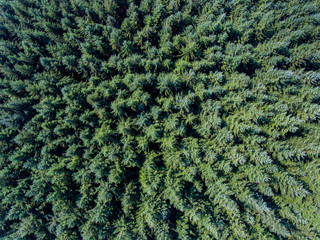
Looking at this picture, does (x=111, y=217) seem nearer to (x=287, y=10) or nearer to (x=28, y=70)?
(x=28, y=70)

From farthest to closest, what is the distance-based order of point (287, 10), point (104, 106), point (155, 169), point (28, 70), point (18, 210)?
point (287, 10)
point (28, 70)
point (104, 106)
point (155, 169)
point (18, 210)

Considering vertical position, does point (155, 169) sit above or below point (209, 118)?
below

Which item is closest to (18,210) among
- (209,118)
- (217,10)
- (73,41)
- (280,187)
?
(73,41)

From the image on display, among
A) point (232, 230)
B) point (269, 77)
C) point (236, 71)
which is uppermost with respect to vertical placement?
point (236, 71)

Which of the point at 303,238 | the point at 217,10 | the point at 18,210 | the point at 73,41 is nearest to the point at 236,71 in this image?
the point at 217,10

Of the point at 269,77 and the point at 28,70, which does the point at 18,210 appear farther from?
the point at 269,77

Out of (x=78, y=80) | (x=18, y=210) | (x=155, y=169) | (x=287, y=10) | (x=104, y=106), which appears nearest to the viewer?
(x=18, y=210)

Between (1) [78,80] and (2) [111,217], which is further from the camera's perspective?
(1) [78,80]
